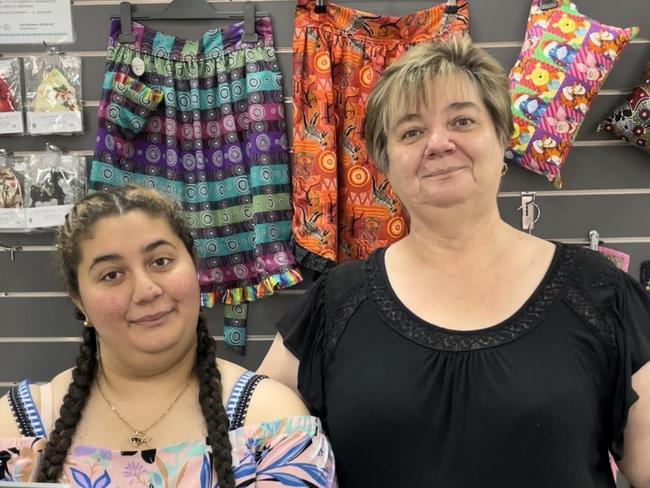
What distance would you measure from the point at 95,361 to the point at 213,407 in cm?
28

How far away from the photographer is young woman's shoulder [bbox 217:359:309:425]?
1104mm

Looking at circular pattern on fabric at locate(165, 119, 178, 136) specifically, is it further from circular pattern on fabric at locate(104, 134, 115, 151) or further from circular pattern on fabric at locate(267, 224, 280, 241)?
circular pattern on fabric at locate(267, 224, 280, 241)

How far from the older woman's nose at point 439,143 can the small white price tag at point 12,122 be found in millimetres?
1662

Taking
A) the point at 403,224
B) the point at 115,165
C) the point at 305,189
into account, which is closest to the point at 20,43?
the point at 115,165

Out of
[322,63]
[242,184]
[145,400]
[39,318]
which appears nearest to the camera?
[145,400]

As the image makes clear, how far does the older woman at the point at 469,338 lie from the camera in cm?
104

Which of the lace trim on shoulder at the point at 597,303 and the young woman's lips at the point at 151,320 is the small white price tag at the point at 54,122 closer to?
the young woman's lips at the point at 151,320

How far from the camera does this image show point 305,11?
1.96 metres

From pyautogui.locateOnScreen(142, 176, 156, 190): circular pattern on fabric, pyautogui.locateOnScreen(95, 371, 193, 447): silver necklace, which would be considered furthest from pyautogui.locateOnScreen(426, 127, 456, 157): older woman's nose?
pyautogui.locateOnScreen(142, 176, 156, 190): circular pattern on fabric

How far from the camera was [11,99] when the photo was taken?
2117 mm

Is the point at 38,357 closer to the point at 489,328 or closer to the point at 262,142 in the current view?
the point at 262,142

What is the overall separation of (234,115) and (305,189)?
36cm

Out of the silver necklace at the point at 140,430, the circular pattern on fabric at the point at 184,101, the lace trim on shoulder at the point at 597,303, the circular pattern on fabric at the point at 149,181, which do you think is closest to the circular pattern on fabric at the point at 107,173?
the circular pattern on fabric at the point at 149,181

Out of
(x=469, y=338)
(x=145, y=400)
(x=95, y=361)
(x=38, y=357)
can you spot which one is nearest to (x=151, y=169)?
(x=38, y=357)
